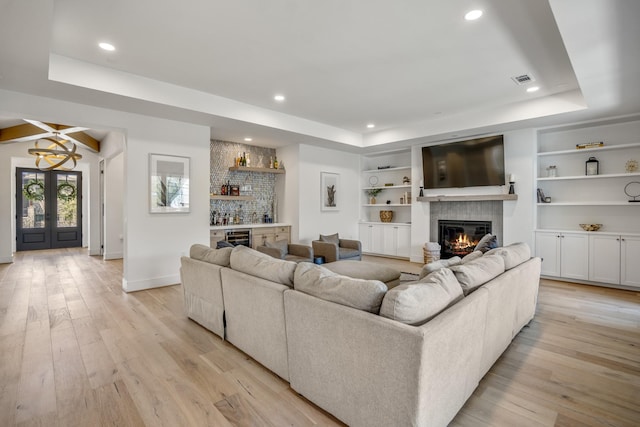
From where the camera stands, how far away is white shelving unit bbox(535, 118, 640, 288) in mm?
4711

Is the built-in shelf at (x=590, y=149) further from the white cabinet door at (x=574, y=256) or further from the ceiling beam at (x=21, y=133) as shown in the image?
the ceiling beam at (x=21, y=133)

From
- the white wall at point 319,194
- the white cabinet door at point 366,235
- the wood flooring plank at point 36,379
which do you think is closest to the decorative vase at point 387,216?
the white cabinet door at point 366,235

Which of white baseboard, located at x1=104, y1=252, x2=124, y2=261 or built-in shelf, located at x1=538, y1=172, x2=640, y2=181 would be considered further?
white baseboard, located at x1=104, y1=252, x2=124, y2=261

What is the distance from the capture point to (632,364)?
2512 millimetres

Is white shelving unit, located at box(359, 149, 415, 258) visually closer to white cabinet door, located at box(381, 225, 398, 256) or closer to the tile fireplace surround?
white cabinet door, located at box(381, 225, 398, 256)

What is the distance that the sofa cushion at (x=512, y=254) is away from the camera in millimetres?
2789

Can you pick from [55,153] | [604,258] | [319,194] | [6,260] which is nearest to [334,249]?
[319,194]

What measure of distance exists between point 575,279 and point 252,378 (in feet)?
17.7

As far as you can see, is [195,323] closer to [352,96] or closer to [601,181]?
[352,96]

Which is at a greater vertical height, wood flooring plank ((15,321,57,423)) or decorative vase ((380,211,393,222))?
decorative vase ((380,211,393,222))

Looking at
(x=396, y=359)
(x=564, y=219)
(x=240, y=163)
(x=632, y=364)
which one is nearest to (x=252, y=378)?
(x=396, y=359)

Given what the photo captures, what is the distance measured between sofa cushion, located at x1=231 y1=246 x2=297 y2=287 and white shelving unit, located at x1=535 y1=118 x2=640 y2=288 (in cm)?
503

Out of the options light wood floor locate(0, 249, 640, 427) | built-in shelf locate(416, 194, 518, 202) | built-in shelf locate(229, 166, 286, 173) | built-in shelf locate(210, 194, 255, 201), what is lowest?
light wood floor locate(0, 249, 640, 427)

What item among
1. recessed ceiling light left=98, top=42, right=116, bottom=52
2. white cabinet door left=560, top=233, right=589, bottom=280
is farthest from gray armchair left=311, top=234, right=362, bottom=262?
recessed ceiling light left=98, top=42, right=116, bottom=52
